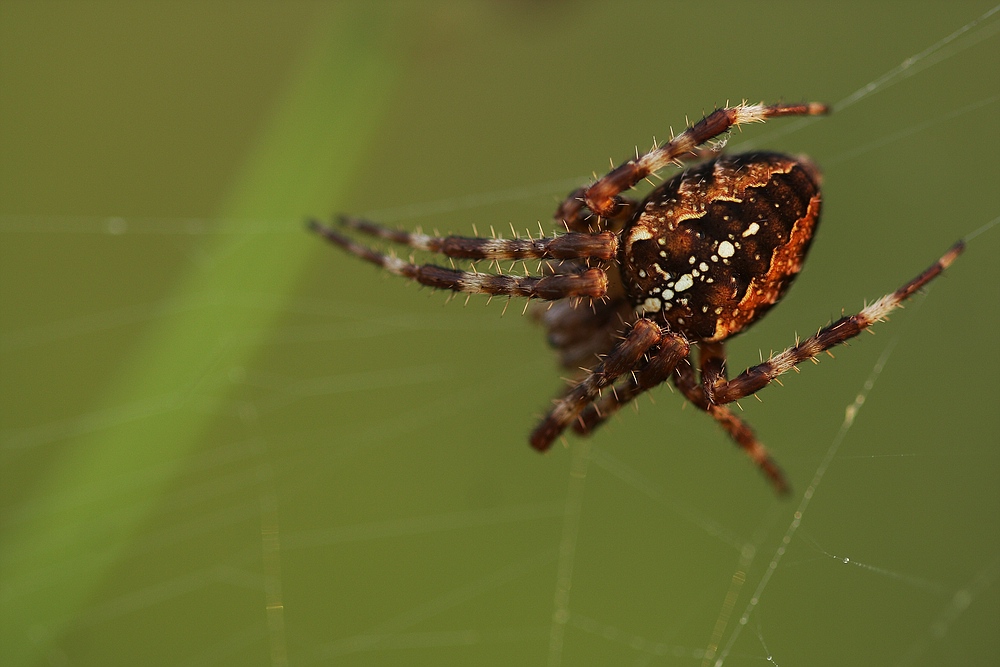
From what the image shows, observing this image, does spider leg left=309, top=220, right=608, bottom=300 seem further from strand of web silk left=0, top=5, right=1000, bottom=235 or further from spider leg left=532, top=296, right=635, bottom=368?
strand of web silk left=0, top=5, right=1000, bottom=235

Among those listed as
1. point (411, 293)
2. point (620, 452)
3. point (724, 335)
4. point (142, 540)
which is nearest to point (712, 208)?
point (724, 335)

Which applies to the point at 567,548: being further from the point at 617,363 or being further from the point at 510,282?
the point at 510,282

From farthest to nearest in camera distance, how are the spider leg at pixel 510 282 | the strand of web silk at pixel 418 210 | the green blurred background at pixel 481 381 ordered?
the strand of web silk at pixel 418 210 → the green blurred background at pixel 481 381 → the spider leg at pixel 510 282

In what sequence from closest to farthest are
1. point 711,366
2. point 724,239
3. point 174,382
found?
1. point 724,239
2. point 711,366
3. point 174,382

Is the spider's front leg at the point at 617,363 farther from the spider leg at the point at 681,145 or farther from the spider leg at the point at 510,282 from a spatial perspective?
the spider leg at the point at 681,145

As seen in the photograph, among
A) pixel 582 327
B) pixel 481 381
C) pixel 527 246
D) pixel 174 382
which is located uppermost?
pixel 481 381

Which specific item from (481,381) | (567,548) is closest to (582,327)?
(481,381)

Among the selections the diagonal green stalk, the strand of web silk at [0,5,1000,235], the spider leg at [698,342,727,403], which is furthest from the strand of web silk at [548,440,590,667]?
the diagonal green stalk

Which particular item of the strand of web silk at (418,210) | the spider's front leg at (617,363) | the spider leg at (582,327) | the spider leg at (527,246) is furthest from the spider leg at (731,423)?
the strand of web silk at (418,210)
